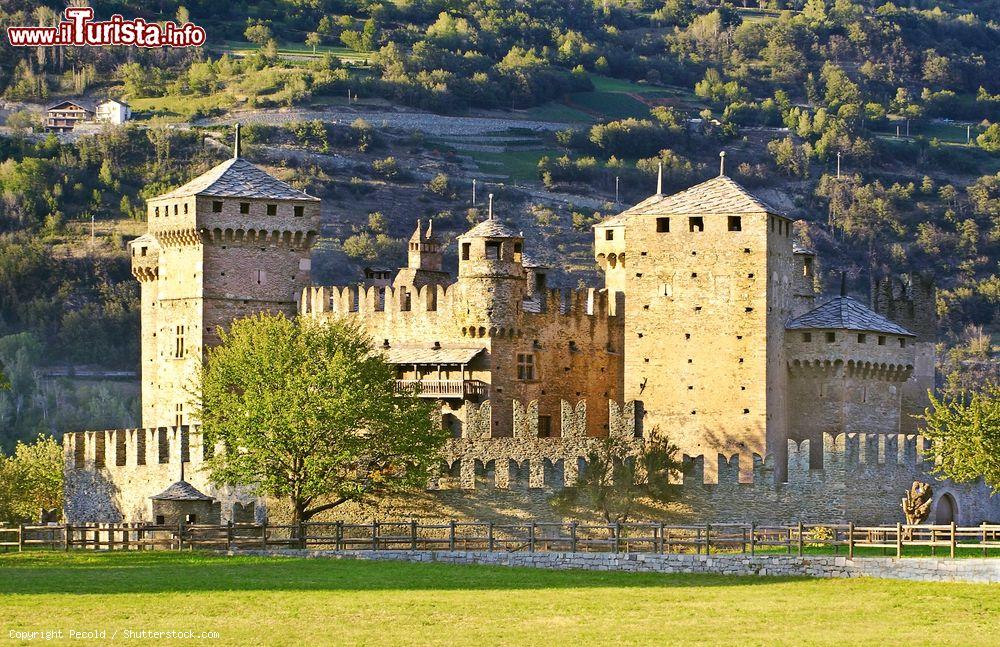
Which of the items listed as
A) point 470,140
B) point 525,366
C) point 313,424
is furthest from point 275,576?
point 470,140

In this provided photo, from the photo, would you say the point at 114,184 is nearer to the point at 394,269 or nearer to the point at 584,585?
the point at 394,269

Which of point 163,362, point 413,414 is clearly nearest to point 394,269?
point 163,362

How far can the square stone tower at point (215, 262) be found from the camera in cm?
7575

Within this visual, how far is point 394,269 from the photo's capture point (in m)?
126

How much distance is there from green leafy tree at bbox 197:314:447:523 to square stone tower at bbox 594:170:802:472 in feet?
24.8

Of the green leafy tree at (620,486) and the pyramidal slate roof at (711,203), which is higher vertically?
the pyramidal slate roof at (711,203)

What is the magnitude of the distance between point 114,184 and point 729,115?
48895mm

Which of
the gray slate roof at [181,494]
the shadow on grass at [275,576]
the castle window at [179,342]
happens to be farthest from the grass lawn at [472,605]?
the castle window at [179,342]

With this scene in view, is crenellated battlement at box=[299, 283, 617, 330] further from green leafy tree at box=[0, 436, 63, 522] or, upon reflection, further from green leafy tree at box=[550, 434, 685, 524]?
green leafy tree at box=[0, 436, 63, 522]

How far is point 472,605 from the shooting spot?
48.3 metres

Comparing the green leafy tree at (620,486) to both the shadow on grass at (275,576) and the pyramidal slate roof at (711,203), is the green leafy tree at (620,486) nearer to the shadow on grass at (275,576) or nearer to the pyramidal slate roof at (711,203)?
the pyramidal slate roof at (711,203)

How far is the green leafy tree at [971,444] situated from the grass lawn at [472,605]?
36.1ft

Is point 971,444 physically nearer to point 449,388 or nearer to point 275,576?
A: point 449,388

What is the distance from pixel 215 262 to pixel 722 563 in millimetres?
25902
